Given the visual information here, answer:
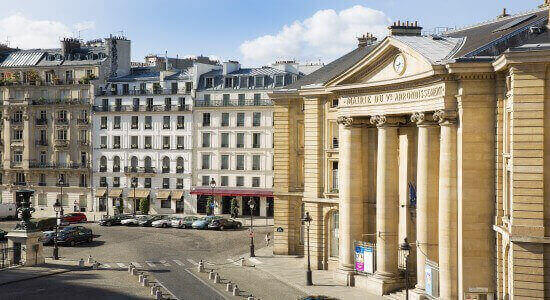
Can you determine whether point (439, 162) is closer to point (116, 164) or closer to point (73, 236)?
point (73, 236)

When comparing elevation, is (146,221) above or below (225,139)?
below

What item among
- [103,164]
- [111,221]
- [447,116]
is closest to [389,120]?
[447,116]

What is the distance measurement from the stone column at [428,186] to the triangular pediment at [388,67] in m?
2.84

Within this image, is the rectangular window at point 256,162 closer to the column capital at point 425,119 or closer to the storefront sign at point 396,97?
the storefront sign at point 396,97

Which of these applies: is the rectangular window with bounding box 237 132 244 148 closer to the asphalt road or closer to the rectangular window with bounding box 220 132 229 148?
the rectangular window with bounding box 220 132 229 148

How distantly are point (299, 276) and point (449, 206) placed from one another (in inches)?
689

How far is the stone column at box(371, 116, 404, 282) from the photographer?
164 feet

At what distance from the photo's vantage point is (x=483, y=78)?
1599 inches

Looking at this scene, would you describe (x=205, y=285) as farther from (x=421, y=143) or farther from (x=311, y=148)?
(x=421, y=143)

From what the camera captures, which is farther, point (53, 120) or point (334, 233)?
point (53, 120)

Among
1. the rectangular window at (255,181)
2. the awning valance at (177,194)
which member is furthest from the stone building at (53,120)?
the rectangular window at (255,181)

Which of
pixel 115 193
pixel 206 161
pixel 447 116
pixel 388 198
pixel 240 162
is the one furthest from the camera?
pixel 115 193

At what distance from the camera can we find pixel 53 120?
4355 inches

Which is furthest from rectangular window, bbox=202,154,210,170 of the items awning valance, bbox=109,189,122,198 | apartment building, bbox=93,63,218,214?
awning valance, bbox=109,189,122,198
